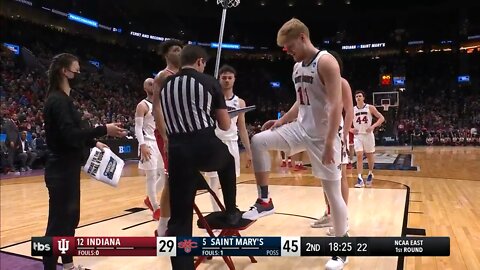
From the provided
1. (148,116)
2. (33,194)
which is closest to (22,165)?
(33,194)

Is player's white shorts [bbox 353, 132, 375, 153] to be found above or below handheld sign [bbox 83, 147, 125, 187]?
below

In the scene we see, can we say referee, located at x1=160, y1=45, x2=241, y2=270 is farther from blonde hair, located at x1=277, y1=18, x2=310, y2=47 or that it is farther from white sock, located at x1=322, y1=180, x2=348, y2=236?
white sock, located at x1=322, y1=180, x2=348, y2=236

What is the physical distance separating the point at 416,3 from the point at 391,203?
27.0m

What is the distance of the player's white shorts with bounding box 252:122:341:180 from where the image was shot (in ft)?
11.6

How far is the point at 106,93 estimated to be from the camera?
22.2 m

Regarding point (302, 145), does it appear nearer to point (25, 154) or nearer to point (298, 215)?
point (298, 215)

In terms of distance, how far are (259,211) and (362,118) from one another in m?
5.94

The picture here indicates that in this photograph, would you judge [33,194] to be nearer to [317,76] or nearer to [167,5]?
[317,76]

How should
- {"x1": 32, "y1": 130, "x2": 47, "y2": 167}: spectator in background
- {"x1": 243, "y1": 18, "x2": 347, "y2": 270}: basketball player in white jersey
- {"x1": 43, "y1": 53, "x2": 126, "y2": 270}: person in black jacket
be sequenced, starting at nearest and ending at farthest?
1. {"x1": 43, "y1": 53, "x2": 126, "y2": 270}: person in black jacket
2. {"x1": 243, "y1": 18, "x2": 347, "y2": 270}: basketball player in white jersey
3. {"x1": 32, "y1": 130, "x2": 47, "y2": 167}: spectator in background

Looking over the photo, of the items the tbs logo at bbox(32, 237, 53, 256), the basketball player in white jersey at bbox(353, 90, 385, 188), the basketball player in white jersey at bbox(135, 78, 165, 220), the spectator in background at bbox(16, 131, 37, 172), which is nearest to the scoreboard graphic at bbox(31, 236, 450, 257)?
the tbs logo at bbox(32, 237, 53, 256)

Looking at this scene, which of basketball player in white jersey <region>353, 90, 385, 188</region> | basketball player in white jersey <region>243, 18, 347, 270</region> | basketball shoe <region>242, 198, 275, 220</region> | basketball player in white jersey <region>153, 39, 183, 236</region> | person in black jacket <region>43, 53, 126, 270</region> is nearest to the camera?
person in black jacket <region>43, 53, 126, 270</region>

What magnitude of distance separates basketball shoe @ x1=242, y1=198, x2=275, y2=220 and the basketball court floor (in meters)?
0.68

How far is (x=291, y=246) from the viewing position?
2344 mm

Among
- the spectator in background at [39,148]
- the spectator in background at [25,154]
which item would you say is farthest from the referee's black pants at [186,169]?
the spectator in background at [39,148]
